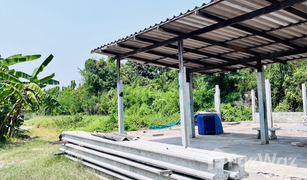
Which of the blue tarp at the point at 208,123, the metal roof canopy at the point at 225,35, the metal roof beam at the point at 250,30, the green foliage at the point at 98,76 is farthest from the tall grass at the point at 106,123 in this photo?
the green foliage at the point at 98,76

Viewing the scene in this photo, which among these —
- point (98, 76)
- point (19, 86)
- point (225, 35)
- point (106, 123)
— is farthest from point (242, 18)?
point (98, 76)

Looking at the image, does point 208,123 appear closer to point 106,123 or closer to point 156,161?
point 106,123

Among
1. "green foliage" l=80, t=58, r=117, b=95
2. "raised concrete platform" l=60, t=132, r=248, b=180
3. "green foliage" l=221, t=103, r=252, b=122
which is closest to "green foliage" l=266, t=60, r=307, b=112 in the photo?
"green foliage" l=221, t=103, r=252, b=122

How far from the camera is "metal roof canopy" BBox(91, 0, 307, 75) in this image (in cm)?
538

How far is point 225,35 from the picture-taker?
7254 mm

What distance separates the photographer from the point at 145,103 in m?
22.8

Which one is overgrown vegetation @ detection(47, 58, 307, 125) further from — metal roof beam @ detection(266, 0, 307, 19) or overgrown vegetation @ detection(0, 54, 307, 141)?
metal roof beam @ detection(266, 0, 307, 19)

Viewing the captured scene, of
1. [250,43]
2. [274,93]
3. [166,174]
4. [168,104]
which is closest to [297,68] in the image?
[274,93]

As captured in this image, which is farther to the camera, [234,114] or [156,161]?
[234,114]

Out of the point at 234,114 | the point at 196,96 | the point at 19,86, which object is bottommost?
the point at 234,114

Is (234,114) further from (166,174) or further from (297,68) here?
(166,174)

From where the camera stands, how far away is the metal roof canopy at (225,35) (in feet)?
17.6

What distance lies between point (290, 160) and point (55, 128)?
53.0 feet

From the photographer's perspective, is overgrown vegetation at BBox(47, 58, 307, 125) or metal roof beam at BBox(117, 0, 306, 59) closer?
metal roof beam at BBox(117, 0, 306, 59)
